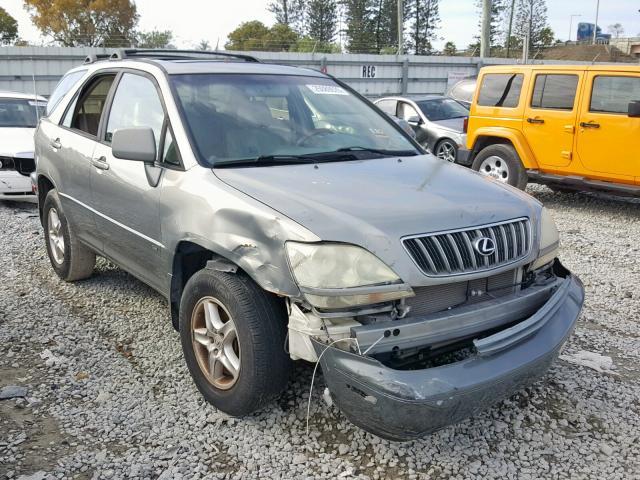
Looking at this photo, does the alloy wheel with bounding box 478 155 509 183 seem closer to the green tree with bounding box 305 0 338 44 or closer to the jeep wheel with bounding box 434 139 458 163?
the jeep wheel with bounding box 434 139 458 163

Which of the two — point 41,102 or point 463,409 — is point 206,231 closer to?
point 463,409

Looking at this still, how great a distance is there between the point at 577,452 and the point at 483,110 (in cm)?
689

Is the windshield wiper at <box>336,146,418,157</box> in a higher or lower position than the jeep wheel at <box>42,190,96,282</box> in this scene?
higher

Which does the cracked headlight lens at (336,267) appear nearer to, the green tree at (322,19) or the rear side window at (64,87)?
the rear side window at (64,87)

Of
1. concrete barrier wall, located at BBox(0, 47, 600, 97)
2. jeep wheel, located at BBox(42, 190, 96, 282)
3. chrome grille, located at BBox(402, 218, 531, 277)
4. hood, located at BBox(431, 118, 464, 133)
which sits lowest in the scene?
jeep wheel, located at BBox(42, 190, 96, 282)

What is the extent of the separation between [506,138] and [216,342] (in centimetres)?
679

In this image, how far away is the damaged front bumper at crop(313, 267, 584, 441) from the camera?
239 centimetres

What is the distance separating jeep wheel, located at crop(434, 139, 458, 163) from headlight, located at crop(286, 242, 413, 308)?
9.06 m

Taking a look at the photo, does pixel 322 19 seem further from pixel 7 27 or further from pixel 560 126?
pixel 560 126

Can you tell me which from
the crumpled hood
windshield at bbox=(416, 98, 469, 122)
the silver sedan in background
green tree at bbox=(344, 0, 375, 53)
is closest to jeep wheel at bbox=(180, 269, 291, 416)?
the crumpled hood

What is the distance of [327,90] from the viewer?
169 inches

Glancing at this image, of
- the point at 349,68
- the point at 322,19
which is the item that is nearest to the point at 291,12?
the point at 322,19

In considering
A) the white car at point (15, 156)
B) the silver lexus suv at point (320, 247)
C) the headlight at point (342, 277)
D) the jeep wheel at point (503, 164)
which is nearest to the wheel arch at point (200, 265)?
the silver lexus suv at point (320, 247)

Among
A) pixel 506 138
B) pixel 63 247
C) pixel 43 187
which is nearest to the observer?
pixel 63 247
